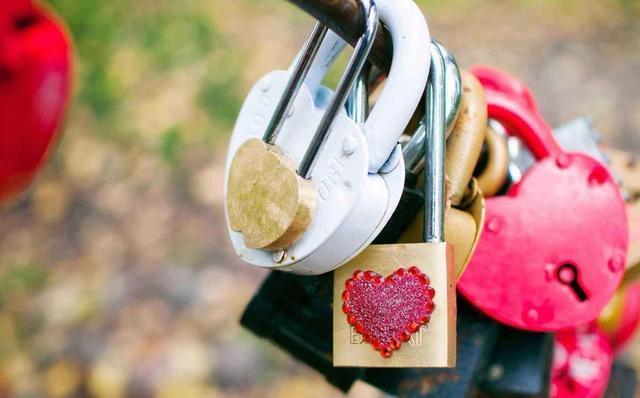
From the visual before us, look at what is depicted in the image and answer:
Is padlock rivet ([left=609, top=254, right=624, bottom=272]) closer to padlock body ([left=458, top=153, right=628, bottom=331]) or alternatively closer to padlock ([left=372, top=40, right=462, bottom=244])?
padlock body ([left=458, top=153, right=628, bottom=331])

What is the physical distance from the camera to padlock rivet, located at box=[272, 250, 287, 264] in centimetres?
48

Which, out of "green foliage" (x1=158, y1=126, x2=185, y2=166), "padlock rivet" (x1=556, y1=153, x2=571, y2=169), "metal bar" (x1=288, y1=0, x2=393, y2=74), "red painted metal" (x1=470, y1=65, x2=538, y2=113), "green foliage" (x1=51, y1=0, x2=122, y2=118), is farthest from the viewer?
"green foliage" (x1=51, y1=0, x2=122, y2=118)

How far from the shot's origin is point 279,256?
0.49m

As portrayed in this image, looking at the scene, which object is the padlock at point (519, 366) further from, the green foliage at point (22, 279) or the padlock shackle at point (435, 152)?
the green foliage at point (22, 279)

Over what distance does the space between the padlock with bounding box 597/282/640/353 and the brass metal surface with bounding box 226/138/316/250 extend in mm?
556

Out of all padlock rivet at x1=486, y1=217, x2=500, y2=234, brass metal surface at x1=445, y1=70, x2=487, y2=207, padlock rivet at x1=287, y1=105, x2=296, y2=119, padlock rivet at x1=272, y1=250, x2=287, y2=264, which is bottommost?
padlock rivet at x1=486, y1=217, x2=500, y2=234

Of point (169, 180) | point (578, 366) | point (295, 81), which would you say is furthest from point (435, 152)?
point (169, 180)

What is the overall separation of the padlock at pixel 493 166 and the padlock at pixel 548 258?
0.03 meters

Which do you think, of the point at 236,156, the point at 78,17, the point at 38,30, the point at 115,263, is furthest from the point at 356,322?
the point at 78,17

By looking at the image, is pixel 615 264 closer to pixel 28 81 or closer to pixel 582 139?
pixel 582 139

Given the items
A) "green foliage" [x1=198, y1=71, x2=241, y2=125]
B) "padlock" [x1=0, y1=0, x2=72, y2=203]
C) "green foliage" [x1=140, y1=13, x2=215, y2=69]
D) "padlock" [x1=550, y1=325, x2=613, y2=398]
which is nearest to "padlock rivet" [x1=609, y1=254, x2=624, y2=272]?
"padlock" [x1=550, y1=325, x2=613, y2=398]

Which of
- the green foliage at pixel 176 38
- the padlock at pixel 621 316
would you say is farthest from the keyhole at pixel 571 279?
the green foliage at pixel 176 38

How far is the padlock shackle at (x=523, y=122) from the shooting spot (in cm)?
66

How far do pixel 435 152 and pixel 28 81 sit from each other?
552 millimetres
